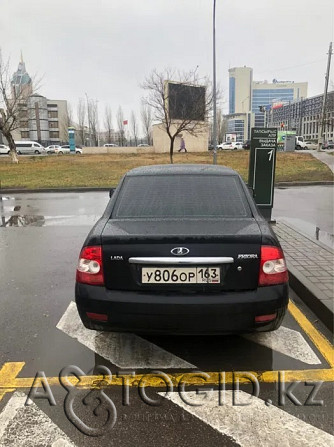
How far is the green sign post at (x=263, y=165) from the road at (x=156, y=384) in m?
4.48

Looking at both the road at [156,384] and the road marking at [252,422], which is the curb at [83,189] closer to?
the road at [156,384]

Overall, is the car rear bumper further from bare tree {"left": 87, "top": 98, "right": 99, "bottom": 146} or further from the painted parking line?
bare tree {"left": 87, "top": 98, "right": 99, "bottom": 146}

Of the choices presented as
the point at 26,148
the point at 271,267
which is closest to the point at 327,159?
the point at 271,267

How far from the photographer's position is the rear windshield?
3305 mm

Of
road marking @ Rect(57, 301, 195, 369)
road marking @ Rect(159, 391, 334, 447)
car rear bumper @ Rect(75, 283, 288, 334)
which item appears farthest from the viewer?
road marking @ Rect(57, 301, 195, 369)

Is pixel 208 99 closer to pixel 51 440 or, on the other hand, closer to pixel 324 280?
pixel 324 280

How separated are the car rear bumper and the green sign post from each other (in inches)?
231

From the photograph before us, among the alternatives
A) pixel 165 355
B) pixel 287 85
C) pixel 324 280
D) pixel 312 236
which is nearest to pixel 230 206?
pixel 165 355

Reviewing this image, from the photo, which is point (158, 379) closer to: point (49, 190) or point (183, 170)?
point (183, 170)

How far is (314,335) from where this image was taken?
3525mm

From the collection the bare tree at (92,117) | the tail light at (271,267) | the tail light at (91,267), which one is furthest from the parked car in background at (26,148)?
the tail light at (271,267)

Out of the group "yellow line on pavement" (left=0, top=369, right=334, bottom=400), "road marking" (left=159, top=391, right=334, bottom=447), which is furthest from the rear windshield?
"road marking" (left=159, top=391, right=334, bottom=447)

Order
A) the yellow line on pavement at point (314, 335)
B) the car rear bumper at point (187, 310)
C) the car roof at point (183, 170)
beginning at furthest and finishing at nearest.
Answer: the car roof at point (183, 170)
the yellow line on pavement at point (314, 335)
the car rear bumper at point (187, 310)

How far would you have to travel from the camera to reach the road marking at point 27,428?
2.22m
